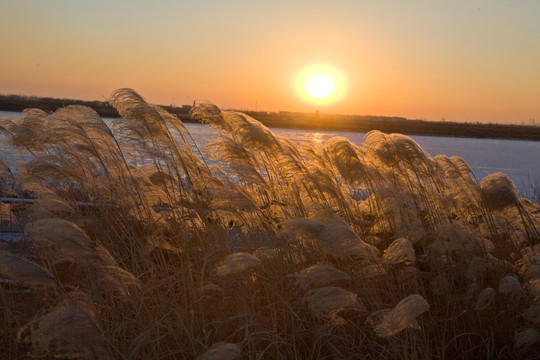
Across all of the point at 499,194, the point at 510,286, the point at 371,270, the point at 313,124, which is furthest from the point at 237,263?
the point at 313,124

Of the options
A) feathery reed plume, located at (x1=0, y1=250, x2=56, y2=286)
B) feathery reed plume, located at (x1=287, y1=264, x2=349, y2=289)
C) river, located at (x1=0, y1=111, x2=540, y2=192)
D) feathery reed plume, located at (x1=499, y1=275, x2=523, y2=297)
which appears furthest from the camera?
river, located at (x1=0, y1=111, x2=540, y2=192)

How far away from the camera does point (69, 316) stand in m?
2.52

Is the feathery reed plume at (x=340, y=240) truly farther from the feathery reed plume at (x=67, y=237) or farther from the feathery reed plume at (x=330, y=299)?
the feathery reed plume at (x=67, y=237)

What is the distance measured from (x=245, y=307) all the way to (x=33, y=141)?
2959mm

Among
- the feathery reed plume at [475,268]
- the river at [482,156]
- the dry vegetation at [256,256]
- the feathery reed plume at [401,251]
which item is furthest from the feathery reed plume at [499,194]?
the feathery reed plume at [401,251]

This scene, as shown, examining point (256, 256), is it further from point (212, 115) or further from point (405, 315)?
point (212, 115)

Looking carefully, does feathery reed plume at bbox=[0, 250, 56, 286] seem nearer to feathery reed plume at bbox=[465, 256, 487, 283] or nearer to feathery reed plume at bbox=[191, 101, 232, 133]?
feathery reed plume at bbox=[191, 101, 232, 133]

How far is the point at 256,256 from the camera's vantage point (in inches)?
156

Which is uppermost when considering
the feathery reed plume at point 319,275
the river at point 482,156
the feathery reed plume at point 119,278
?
the feathery reed plume at point 319,275

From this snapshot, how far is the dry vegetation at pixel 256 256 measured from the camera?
308 cm

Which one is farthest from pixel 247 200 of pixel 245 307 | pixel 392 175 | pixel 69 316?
pixel 392 175

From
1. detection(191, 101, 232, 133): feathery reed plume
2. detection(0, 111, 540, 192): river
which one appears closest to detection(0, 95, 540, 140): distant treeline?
detection(0, 111, 540, 192): river

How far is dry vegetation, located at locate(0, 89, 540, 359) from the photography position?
3084mm

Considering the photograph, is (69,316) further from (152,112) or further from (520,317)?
(520,317)
